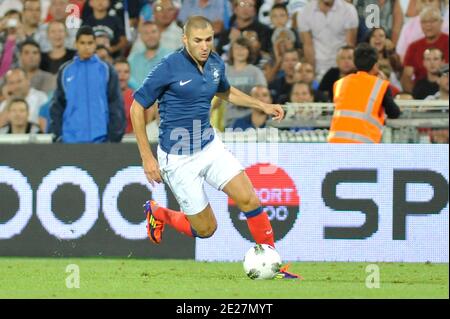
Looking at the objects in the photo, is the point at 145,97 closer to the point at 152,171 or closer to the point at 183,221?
the point at 152,171

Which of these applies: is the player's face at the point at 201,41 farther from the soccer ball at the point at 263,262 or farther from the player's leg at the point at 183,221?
the soccer ball at the point at 263,262

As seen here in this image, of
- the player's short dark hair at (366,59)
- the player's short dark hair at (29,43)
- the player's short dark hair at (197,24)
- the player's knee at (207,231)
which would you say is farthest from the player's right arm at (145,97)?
the player's short dark hair at (29,43)

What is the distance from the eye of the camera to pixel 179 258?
39.3 feet

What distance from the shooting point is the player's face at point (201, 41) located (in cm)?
934

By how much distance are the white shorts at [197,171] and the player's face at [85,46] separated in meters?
3.10

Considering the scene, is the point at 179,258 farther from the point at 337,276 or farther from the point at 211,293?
the point at 211,293

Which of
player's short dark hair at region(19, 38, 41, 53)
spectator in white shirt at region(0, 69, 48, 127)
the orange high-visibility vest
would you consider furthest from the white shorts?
player's short dark hair at region(19, 38, 41, 53)

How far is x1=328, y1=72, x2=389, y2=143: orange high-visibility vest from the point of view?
11641 mm

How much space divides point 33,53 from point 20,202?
3025mm

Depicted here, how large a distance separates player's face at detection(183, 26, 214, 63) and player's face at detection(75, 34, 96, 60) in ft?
11.3

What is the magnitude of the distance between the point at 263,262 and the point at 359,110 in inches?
109

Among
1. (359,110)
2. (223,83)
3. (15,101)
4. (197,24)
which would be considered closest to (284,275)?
(223,83)

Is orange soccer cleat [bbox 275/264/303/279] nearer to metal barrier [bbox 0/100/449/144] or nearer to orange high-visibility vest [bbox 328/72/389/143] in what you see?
orange high-visibility vest [bbox 328/72/389/143]

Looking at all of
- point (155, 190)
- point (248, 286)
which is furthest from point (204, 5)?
point (248, 286)
